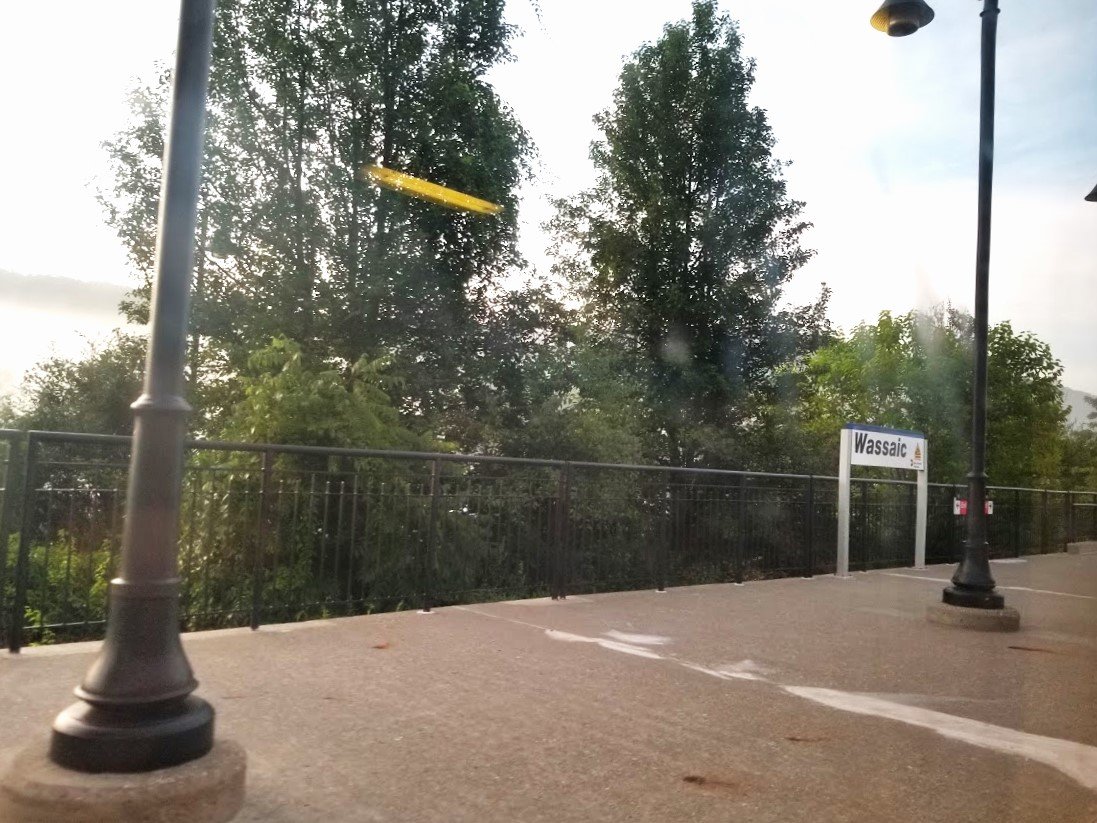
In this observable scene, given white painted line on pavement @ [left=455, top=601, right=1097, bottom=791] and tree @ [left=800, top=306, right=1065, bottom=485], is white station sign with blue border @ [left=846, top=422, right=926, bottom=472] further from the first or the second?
tree @ [left=800, top=306, right=1065, bottom=485]

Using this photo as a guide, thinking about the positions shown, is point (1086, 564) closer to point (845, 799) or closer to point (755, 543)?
point (755, 543)

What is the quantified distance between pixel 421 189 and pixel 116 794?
788 inches

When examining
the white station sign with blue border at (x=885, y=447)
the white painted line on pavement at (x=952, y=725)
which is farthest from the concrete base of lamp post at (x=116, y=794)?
the white station sign with blue border at (x=885, y=447)

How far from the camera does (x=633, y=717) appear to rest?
4.97 metres

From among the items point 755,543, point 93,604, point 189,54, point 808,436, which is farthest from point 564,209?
point 189,54

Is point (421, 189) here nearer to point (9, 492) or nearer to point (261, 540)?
point (261, 540)

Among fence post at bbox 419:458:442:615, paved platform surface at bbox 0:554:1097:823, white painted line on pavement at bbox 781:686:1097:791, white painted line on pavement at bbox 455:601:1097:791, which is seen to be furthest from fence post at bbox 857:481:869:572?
white painted line on pavement at bbox 781:686:1097:791

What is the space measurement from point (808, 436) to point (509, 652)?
25.3m

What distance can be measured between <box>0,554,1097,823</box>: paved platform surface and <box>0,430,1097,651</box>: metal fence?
2.07 ft

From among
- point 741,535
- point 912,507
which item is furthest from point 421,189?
point 741,535

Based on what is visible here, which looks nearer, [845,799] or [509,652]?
[845,799]

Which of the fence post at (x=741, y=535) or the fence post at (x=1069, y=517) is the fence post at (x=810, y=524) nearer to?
the fence post at (x=741, y=535)

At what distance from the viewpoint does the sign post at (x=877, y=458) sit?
44.7ft

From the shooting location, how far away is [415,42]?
22.3 meters
